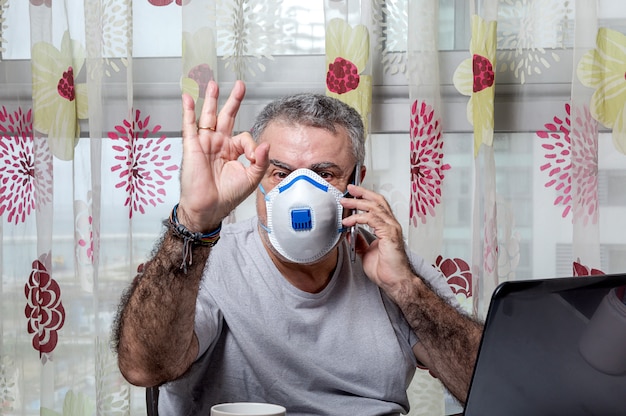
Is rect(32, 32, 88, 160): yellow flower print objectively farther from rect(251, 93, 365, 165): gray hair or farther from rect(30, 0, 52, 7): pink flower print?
rect(251, 93, 365, 165): gray hair

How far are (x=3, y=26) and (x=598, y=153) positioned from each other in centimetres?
152

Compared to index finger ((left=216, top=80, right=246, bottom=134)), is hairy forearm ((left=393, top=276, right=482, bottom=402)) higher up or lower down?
lower down

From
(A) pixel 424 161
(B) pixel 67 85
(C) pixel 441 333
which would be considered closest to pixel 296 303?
(C) pixel 441 333

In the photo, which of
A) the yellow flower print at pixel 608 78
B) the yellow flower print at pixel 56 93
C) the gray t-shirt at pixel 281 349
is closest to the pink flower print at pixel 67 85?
the yellow flower print at pixel 56 93

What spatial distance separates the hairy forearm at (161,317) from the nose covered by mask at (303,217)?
7.6 inches

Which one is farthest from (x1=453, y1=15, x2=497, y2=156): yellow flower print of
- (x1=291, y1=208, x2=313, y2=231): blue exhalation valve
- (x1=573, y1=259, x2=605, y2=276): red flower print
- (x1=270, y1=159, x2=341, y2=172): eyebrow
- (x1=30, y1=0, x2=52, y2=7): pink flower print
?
(x1=30, y1=0, x2=52, y2=7): pink flower print

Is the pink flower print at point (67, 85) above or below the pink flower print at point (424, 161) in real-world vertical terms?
above

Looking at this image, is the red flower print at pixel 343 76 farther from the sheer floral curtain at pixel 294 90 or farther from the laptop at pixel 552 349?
the laptop at pixel 552 349

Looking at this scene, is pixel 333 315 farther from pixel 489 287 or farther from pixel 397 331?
pixel 489 287

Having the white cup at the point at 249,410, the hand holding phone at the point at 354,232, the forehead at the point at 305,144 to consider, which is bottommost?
the white cup at the point at 249,410

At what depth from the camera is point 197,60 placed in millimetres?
2023

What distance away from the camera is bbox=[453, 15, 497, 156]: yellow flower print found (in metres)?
1.98

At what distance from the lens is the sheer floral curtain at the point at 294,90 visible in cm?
201

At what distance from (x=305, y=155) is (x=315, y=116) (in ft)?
0.30
